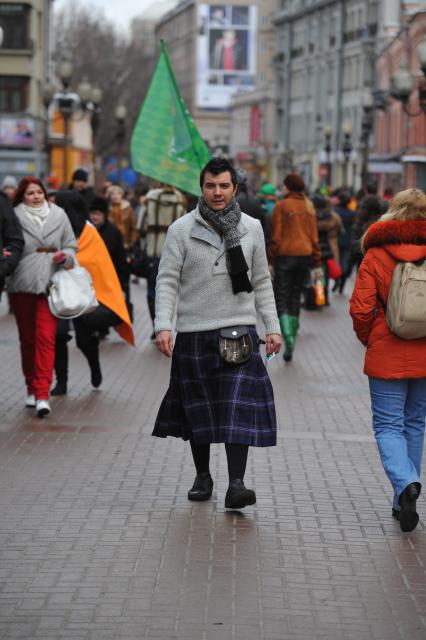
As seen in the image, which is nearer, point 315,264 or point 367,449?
point 367,449

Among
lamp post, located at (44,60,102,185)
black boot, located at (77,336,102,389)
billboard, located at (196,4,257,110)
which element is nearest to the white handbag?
black boot, located at (77,336,102,389)

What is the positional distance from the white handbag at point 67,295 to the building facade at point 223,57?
127658 mm

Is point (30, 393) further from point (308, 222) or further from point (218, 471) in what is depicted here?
point (308, 222)

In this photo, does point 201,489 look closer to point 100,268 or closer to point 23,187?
point 23,187

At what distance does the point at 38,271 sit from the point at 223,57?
135496mm

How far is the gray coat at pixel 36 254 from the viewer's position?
1128 cm

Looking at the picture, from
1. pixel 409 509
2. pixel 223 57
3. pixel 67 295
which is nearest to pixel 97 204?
pixel 67 295

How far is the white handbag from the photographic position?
1132cm

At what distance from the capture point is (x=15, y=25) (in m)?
59.3

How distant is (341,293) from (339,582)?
64.2 feet

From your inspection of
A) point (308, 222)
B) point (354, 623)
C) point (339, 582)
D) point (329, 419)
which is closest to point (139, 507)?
point (339, 582)

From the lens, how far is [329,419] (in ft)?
37.8

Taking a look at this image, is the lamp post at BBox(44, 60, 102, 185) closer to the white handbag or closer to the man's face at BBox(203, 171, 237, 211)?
the white handbag

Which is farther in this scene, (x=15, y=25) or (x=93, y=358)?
(x=15, y=25)
